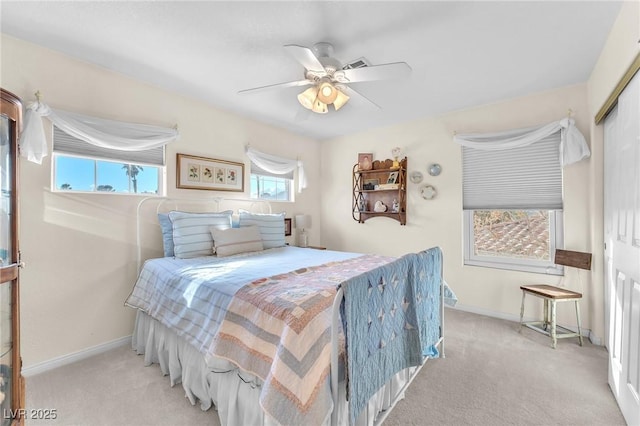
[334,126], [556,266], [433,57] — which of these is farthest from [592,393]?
[334,126]

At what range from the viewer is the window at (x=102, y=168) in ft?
7.59

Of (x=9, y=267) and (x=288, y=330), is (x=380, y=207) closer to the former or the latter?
(x=288, y=330)

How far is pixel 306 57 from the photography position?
5.70ft

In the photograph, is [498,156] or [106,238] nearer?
[106,238]

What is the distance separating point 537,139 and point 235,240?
3.39 metres

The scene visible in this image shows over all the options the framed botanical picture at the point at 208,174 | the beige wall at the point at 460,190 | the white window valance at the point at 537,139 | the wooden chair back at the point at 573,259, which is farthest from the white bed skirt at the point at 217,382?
the white window valance at the point at 537,139

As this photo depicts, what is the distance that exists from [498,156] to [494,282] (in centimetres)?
152

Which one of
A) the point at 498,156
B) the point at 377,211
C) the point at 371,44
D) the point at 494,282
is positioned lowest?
the point at 494,282

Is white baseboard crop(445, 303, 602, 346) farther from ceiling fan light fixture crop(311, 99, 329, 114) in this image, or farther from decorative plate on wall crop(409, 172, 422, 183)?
ceiling fan light fixture crop(311, 99, 329, 114)

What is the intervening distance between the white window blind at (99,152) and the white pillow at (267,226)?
1066mm

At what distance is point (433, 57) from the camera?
7.45ft

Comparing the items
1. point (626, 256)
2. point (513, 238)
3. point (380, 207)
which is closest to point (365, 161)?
point (380, 207)

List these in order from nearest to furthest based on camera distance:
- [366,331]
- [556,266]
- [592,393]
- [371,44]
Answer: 1. [366,331]
2. [592,393]
3. [371,44]
4. [556,266]

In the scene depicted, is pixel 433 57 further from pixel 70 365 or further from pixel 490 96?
pixel 70 365
